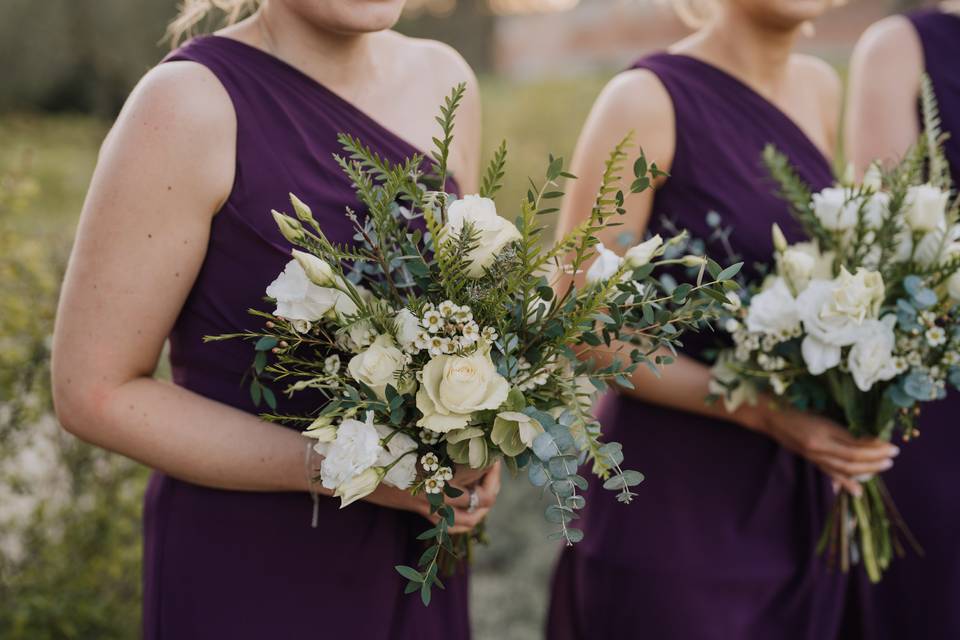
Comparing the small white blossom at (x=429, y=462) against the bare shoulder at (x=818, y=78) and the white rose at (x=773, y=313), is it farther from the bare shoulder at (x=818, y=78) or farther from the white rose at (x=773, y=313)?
the bare shoulder at (x=818, y=78)

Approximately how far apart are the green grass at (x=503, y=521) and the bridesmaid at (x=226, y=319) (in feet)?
4.77

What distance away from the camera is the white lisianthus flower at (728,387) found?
2.34 meters

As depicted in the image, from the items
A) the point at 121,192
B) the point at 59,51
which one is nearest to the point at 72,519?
the point at 121,192

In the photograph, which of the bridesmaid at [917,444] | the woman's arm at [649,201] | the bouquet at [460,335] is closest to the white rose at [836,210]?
the woman's arm at [649,201]

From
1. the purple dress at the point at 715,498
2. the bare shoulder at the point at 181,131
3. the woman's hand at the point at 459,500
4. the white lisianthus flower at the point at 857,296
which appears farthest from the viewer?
the purple dress at the point at 715,498

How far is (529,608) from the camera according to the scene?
15.3 ft

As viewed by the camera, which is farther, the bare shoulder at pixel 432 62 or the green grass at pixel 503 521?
the green grass at pixel 503 521

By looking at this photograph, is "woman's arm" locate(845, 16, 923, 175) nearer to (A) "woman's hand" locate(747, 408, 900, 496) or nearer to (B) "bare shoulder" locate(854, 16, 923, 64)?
(B) "bare shoulder" locate(854, 16, 923, 64)

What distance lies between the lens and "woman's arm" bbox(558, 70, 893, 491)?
2455 millimetres

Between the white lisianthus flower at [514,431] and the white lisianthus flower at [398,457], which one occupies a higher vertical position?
the white lisianthus flower at [514,431]

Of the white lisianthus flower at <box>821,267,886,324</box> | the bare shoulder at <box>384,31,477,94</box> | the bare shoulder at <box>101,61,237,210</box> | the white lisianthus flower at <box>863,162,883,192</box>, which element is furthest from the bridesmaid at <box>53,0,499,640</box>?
the white lisianthus flower at <box>863,162,883,192</box>

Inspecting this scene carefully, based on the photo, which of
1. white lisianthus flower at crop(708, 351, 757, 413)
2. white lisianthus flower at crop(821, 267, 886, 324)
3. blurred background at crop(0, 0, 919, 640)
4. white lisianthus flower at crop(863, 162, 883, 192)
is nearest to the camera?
white lisianthus flower at crop(821, 267, 886, 324)

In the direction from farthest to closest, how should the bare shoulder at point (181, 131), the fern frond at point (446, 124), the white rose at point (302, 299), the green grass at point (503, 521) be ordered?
the green grass at point (503, 521), the bare shoulder at point (181, 131), the white rose at point (302, 299), the fern frond at point (446, 124)

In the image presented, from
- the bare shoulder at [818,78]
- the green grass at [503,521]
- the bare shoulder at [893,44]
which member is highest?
the bare shoulder at [893,44]
